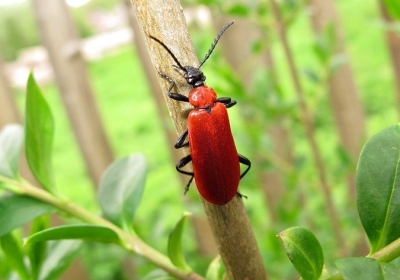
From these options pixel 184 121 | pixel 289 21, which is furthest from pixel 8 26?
pixel 184 121

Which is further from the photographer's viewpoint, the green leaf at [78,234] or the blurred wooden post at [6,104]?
the blurred wooden post at [6,104]

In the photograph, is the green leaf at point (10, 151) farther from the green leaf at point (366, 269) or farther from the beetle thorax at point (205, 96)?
the green leaf at point (366, 269)

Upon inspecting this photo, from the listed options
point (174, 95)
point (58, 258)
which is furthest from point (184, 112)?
point (58, 258)

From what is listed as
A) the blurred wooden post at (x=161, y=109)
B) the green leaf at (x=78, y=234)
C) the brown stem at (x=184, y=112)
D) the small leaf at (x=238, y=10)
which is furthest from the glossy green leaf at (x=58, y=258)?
the blurred wooden post at (x=161, y=109)

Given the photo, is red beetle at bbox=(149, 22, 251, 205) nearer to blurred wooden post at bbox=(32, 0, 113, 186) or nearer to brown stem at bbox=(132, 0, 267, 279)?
brown stem at bbox=(132, 0, 267, 279)

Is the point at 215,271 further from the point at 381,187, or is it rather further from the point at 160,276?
the point at 381,187
